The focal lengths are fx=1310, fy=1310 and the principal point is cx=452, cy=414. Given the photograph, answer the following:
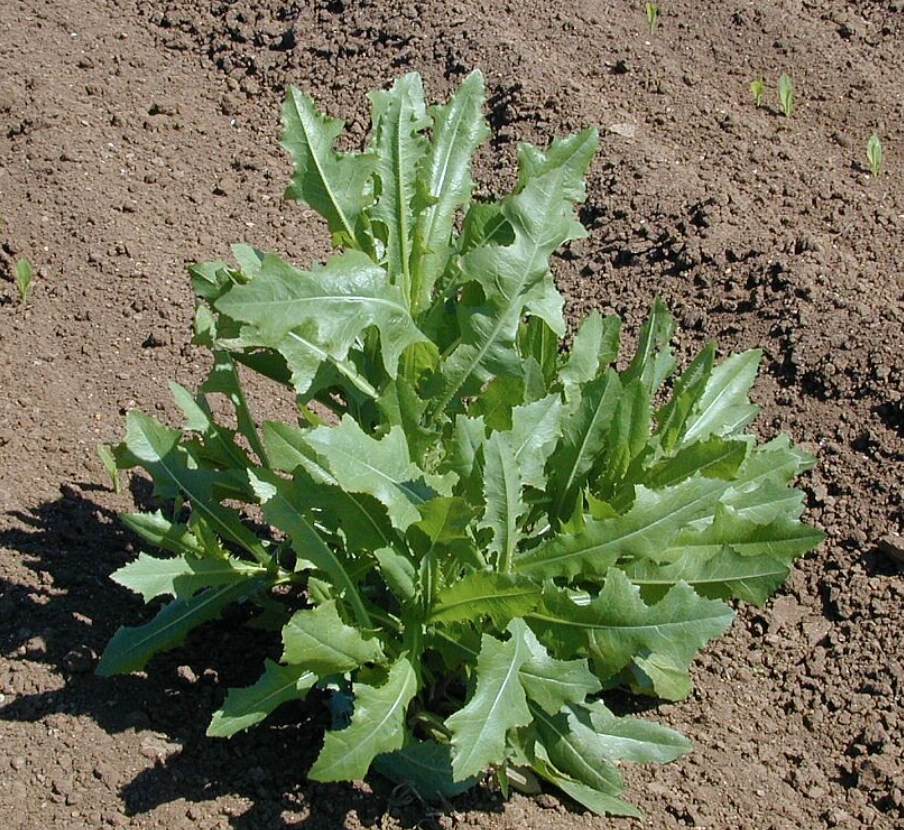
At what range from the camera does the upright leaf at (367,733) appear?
8.54 ft

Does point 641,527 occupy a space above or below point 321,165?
below

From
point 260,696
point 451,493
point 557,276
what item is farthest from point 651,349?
point 557,276

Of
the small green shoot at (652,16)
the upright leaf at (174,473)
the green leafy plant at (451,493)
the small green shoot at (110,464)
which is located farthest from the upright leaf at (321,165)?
the small green shoot at (652,16)

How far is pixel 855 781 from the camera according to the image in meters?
3.36

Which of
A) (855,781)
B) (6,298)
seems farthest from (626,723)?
(6,298)

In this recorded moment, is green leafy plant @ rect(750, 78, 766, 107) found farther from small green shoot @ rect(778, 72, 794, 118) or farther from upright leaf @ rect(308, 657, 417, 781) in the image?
upright leaf @ rect(308, 657, 417, 781)

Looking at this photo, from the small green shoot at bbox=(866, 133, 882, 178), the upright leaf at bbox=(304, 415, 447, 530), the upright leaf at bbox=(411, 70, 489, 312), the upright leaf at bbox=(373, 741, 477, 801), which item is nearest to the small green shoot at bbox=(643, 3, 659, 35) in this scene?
the small green shoot at bbox=(866, 133, 882, 178)

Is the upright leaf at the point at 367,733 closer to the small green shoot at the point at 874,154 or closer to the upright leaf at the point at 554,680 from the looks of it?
the upright leaf at the point at 554,680

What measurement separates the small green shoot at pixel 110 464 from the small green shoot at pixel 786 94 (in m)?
2.97

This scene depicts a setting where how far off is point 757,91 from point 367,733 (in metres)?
3.51

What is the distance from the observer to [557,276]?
4.80 meters

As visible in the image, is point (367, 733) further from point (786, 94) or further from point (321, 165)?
point (786, 94)

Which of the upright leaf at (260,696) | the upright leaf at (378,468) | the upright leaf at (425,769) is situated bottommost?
the upright leaf at (425,769)

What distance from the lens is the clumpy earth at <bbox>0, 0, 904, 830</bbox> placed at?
3.18 meters
